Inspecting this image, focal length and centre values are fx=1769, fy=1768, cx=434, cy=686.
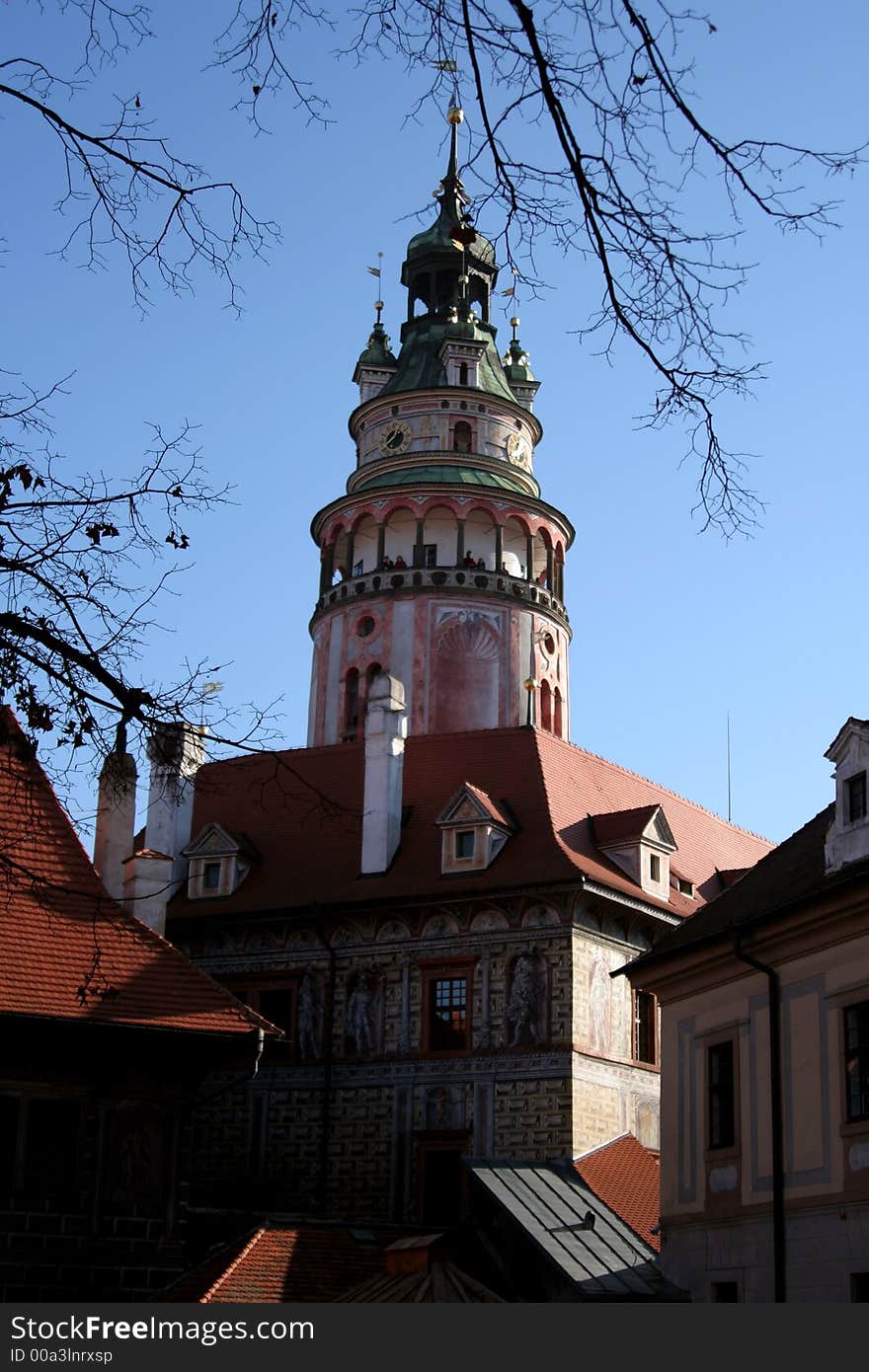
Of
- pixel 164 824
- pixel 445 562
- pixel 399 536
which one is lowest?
pixel 164 824

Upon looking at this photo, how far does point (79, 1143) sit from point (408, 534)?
21.7m

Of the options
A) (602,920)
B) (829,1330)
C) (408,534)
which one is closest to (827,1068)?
(829,1330)

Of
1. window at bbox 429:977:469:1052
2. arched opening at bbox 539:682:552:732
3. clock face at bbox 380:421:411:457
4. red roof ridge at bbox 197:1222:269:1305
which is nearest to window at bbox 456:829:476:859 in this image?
window at bbox 429:977:469:1052

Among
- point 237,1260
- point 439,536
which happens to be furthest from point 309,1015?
point 439,536

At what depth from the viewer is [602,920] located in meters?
26.8

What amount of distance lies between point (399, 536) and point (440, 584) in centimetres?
196

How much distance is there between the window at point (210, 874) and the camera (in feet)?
97.2

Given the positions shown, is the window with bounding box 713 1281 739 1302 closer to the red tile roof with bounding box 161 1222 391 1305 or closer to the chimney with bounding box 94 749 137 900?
the red tile roof with bounding box 161 1222 391 1305

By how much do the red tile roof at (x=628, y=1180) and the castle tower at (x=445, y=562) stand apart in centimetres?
1289

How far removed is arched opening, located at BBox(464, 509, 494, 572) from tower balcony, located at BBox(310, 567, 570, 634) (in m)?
0.59

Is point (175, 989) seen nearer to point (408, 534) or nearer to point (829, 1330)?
point (829, 1330)

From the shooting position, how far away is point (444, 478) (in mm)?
38969

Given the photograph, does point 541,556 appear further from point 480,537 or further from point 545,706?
point 545,706

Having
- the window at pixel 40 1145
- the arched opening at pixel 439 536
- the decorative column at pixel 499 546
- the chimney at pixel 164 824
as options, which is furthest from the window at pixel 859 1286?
the decorative column at pixel 499 546
